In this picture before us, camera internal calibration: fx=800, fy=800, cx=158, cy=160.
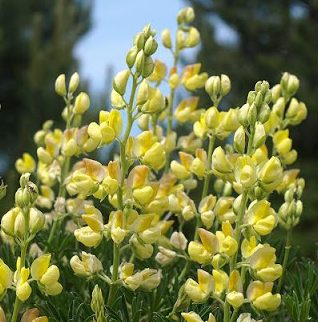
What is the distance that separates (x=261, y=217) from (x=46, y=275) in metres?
0.24

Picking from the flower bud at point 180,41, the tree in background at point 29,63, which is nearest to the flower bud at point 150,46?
the flower bud at point 180,41

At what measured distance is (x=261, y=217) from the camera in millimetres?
866

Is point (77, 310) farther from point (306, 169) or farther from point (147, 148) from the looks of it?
point (306, 169)

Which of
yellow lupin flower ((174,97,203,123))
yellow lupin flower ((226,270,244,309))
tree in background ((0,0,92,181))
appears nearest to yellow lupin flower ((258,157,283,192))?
yellow lupin flower ((226,270,244,309))

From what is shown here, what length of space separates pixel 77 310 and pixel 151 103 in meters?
0.26

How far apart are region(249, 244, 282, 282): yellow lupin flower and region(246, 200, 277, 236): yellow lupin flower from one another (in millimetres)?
21

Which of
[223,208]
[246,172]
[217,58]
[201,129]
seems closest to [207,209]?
[223,208]

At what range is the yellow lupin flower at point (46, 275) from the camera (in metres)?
0.82

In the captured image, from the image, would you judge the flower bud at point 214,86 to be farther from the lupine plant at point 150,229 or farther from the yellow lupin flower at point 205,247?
the yellow lupin flower at point 205,247

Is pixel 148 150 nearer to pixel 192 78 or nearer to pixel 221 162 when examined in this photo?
pixel 221 162

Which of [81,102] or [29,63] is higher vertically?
[81,102]

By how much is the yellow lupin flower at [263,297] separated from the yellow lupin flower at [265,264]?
0.05ft

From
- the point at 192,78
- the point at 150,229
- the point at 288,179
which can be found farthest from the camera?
the point at 192,78

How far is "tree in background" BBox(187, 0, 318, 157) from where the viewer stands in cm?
891
